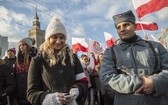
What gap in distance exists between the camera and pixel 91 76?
9.88 metres

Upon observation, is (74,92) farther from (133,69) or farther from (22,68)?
(22,68)

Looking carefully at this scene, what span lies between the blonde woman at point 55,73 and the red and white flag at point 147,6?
5566mm

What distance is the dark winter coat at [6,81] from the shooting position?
18.9ft

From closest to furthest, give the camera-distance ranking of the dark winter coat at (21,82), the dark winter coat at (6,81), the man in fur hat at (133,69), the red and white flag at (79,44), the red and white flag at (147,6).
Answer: the man in fur hat at (133,69) < the dark winter coat at (6,81) < the dark winter coat at (21,82) < the red and white flag at (147,6) < the red and white flag at (79,44)

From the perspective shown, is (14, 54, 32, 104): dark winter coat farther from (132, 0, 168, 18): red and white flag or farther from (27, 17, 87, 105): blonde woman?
(132, 0, 168, 18): red and white flag

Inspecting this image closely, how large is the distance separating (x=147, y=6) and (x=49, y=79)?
6154 millimetres

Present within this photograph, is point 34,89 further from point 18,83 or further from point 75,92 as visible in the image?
point 18,83

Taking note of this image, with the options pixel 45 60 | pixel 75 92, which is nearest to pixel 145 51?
pixel 75 92

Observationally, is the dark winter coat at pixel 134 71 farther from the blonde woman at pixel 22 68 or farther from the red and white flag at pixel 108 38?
the red and white flag at pixel 108 38

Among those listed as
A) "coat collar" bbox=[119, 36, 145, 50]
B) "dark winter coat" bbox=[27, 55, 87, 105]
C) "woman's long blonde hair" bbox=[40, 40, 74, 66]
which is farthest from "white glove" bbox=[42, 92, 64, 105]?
"coat collar" bbox=[119, 36, 145, 50]

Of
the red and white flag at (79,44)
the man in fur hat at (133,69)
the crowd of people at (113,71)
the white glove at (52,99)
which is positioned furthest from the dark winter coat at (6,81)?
the red and white flag at (79,44)

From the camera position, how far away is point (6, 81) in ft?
19.3

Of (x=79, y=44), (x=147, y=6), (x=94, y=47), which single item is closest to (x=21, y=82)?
(x=147, y=6)

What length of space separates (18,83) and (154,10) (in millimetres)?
4762
